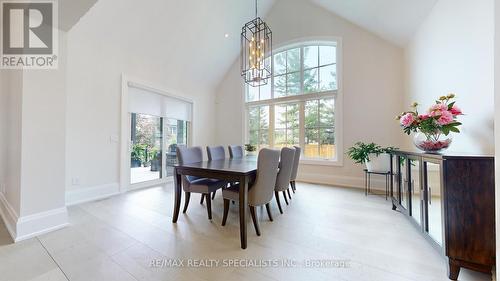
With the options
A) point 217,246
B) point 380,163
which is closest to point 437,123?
point 380,163

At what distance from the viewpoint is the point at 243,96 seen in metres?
5.61

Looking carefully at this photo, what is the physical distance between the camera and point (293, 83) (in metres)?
4.93

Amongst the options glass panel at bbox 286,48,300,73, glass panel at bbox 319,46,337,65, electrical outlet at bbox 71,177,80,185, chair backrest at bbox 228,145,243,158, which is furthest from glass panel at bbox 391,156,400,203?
electrical outlet at bbox 71,177,80,185

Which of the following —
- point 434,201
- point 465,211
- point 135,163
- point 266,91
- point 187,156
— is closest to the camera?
point 465,211

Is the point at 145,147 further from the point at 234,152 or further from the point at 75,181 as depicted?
the point at 234,152

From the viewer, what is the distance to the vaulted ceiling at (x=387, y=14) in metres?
2.88

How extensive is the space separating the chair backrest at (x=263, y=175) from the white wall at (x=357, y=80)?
278 centimetres

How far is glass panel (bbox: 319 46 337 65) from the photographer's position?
4449 millimetres

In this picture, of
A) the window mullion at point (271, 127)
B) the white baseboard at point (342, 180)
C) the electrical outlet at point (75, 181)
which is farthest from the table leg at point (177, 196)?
the window mullion at point (271, 127)

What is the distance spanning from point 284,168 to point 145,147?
3063mm

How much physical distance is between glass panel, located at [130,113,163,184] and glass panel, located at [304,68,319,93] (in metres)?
3.45

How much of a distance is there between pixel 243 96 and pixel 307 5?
2607 millimetres

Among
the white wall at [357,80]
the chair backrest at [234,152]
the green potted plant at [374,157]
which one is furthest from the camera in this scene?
the white wall at [357,80]

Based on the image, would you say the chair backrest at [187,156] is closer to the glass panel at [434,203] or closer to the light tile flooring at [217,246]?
the light tile flooring at [217,246]
